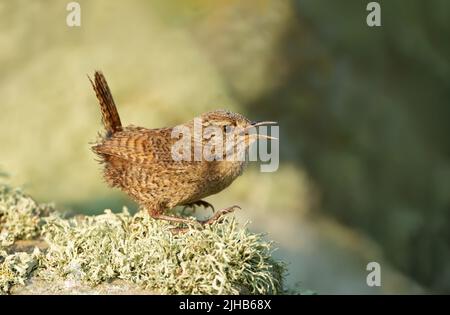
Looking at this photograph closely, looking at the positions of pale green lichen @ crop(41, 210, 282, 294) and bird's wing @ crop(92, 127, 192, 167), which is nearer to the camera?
pale green lichen @ crop(41, 210, 282, 294)

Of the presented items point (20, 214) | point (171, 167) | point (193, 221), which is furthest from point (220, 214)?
point (20, 214)

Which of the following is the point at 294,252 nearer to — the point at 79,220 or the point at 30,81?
the point at 79,220

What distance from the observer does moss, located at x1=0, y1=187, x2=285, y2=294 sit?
111 inches

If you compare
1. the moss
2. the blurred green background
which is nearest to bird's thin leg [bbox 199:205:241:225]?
the moss

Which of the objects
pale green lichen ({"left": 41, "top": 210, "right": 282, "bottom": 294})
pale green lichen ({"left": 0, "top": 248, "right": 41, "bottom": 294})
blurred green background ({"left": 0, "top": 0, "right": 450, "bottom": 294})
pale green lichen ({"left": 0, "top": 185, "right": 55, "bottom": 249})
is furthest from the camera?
blurred green background ({"left": 0, "top": 0, "right": 450, "bottom": 294})

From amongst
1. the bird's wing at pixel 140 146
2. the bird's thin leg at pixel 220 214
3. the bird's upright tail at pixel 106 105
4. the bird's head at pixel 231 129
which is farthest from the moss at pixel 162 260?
the bird's upright tail at pixel 106 105

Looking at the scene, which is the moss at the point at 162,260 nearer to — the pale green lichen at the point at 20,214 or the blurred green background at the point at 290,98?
the pale green lichen at the point at 20,214

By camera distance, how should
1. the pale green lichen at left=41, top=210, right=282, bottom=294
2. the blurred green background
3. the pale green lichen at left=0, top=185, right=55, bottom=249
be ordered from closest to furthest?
the pale green lichen at left=41, top=210, right=282, bottom=294 < the pale green lichen at left=0, top=185, right=55, bottom=249 < the blurred green background

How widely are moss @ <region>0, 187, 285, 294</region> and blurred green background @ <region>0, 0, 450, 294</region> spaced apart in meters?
2.57

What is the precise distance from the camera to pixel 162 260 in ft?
9.48

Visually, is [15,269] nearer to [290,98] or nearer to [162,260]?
[162,260]

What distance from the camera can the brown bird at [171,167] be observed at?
3.43 meters

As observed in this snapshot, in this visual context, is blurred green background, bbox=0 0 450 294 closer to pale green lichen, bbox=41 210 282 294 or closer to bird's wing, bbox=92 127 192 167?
bird's wing, bbox=92 127 192 167

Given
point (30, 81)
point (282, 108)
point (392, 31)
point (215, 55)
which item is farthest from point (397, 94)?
point (30, 81)
